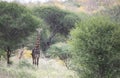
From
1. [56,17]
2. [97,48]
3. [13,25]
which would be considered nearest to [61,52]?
[13,25]

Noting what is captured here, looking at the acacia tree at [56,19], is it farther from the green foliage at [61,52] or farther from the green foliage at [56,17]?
the green foliage at [61,52]

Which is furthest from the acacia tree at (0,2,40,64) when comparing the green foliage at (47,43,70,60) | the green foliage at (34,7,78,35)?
the green foliage at (34,7,78,35)

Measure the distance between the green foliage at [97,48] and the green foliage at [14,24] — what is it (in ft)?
24.5

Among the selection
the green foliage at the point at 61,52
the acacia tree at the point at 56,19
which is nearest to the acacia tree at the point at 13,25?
the green foliage at the point at 61,52

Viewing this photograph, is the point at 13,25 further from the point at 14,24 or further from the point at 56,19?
the point at 56,19

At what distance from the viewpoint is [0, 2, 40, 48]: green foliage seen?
20.3 meters

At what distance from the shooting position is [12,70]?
15.4 metres

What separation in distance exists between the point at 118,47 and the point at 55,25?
83.7ft

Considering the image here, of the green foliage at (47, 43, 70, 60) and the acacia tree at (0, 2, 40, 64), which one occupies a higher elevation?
the acacia tree at (0, 2, 40, 64)

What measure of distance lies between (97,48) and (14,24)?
8.62m

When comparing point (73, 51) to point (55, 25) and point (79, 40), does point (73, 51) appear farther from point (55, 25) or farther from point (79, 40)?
point (55, 25)

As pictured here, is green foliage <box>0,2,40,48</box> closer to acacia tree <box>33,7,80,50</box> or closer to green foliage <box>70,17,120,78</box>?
green foliage <box>70,17,120,78</box>

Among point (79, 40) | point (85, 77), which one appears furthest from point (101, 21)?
point (85, 77)

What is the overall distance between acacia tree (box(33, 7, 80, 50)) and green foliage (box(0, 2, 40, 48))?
612 inches
